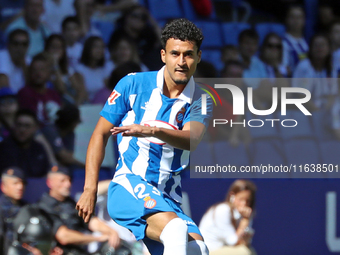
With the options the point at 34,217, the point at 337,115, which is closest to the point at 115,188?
the point at 34,217

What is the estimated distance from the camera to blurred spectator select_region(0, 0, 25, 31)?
6.54 metres

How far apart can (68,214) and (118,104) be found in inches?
110

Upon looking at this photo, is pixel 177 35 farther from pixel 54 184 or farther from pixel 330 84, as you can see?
pixel 330 84

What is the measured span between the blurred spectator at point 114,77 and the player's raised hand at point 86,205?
3.46 m

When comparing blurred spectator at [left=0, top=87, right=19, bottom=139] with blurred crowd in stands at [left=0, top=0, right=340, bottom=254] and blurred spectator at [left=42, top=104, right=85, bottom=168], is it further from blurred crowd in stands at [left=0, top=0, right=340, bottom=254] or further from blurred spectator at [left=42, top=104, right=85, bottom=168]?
blurred spectator at [left=42, top=104, right=85, bottom=168]

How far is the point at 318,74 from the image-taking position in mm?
7105

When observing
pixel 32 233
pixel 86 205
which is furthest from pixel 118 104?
pixel 32 233

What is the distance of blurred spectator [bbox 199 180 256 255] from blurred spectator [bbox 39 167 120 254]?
1.06 m

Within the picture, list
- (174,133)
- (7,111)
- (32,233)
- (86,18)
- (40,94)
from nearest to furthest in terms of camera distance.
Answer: (174,133) → (32,233) → (7,111) → (40,94) → (86,18)

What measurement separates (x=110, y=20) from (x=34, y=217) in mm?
2941

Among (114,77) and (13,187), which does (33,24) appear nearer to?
(114,77)

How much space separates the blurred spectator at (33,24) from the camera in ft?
21.3

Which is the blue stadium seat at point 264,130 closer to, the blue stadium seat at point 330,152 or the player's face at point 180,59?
the blue stadium seat at point 330,152

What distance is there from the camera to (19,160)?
19.2 ft
